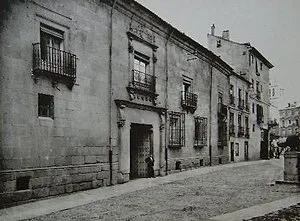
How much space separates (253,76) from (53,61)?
2740 centimetres

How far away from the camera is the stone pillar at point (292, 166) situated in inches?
464

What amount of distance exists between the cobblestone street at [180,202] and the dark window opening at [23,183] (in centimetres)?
194

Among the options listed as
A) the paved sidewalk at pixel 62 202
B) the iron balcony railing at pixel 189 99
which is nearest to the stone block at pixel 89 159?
the paved sidewalk at pixel 62 202

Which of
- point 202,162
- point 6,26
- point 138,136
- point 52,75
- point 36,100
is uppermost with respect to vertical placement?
point 6,26

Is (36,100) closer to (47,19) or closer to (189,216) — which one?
(47,19)

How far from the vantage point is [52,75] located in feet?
33.6

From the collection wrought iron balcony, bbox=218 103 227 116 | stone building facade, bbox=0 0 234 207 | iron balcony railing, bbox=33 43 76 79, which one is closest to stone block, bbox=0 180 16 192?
stone building facade, bbox=0 0 234 207

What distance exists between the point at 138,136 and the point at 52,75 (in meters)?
6.63

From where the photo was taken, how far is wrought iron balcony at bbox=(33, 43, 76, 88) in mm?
9742

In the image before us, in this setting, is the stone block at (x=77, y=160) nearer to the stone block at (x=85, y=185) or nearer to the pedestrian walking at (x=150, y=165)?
the stone block at (x=85, y=185)

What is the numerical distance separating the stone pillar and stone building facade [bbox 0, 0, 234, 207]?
6.05m

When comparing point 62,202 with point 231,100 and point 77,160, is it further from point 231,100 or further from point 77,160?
point 231,100

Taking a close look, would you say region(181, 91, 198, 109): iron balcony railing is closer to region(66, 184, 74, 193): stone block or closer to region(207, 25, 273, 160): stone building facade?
region(66, 184, 74, 193): stone block

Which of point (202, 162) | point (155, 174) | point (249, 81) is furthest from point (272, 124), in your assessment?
point (155, 174)
